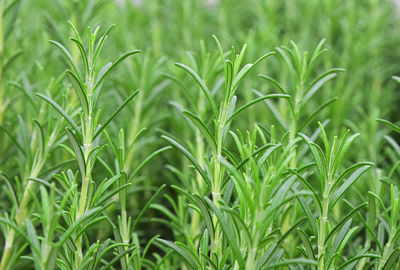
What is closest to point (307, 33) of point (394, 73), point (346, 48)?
point (346, 48)

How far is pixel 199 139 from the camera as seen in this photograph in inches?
42.4

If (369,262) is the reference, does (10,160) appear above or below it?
above

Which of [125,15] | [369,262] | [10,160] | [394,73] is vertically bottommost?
[369,262]

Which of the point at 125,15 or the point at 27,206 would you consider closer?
the point at 27,206

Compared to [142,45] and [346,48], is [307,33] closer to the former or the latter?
[346,48]

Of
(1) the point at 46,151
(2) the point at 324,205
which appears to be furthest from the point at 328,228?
(1) the point at 46,151

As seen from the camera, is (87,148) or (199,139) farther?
(199,139)

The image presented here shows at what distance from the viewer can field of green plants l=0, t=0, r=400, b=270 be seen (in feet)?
→ 2.37

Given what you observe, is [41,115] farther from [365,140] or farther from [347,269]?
[365,140]

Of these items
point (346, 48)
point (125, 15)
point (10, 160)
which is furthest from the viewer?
point (125, 15)

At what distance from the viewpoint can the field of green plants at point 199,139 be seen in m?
0.72

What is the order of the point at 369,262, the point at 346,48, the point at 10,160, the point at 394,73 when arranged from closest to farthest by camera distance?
1. the point at 369,262
2. the point at 10,160
3. the point at 346,48
4. the point at 394,73

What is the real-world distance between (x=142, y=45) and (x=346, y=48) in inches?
30.8

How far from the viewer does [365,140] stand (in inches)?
50.1
